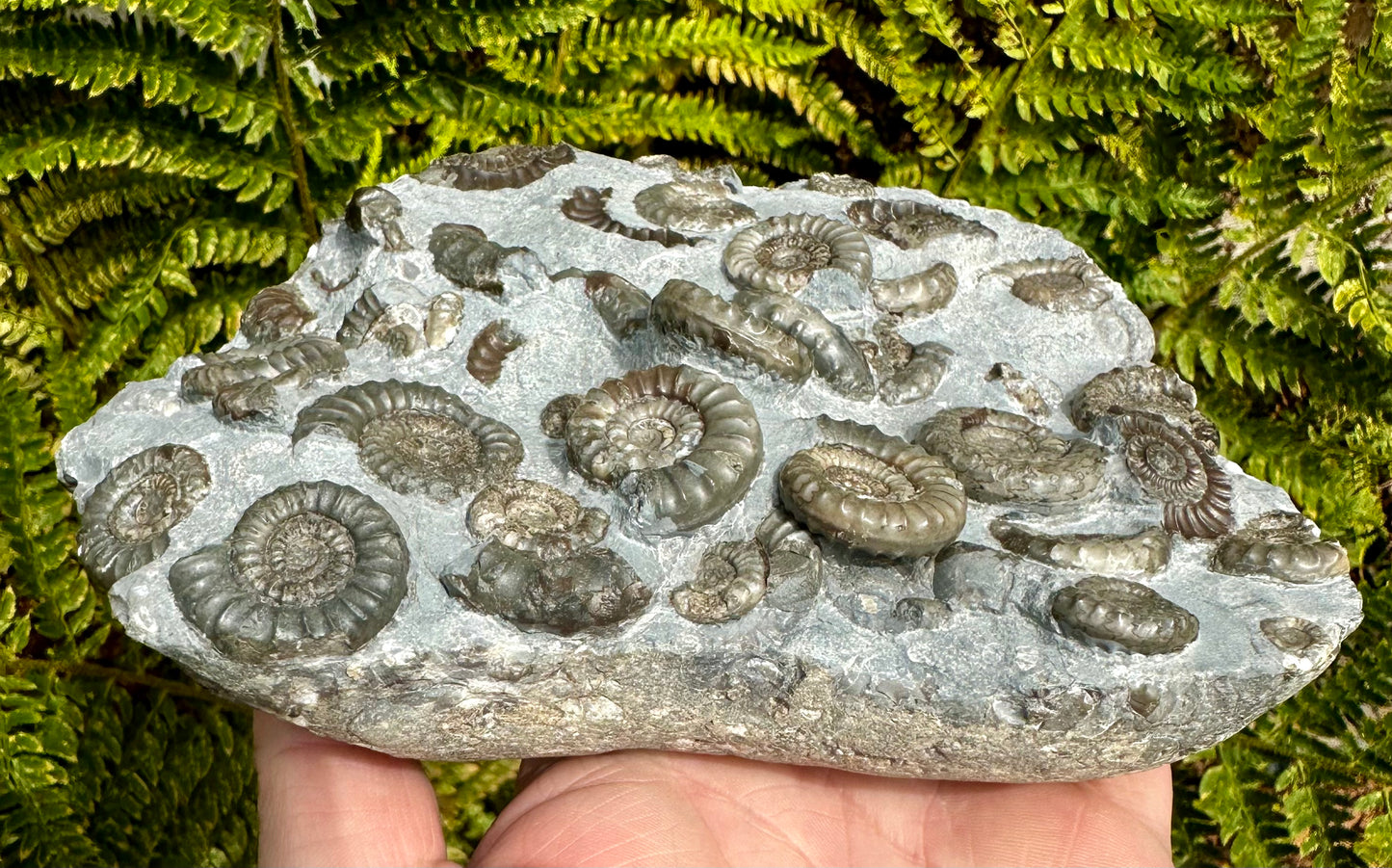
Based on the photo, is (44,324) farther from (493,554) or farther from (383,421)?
(493,554)

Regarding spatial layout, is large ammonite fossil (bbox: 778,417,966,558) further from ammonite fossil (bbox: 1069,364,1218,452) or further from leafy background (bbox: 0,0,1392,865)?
leafy background (bbox: 0,0,1392,865)

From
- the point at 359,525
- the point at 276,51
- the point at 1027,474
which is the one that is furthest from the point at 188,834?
the point at 1027,474

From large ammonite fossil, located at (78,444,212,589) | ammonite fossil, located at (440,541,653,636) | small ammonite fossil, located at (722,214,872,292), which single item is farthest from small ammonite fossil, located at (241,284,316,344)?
small ammonite fossil, located at (722,214,872,292)

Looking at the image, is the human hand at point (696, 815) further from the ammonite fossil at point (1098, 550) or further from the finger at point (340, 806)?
the ammonite fossil at point (1098, 550)

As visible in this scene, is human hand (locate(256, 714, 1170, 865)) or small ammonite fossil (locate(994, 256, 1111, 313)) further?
small ammonite fossil (locate(994, 256, 1111, 313))

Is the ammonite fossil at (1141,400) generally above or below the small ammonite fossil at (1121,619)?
above

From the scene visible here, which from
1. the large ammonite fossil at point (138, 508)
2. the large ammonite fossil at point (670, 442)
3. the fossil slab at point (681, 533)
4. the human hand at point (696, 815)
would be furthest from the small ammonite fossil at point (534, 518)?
the human hand at point (696, 815)
